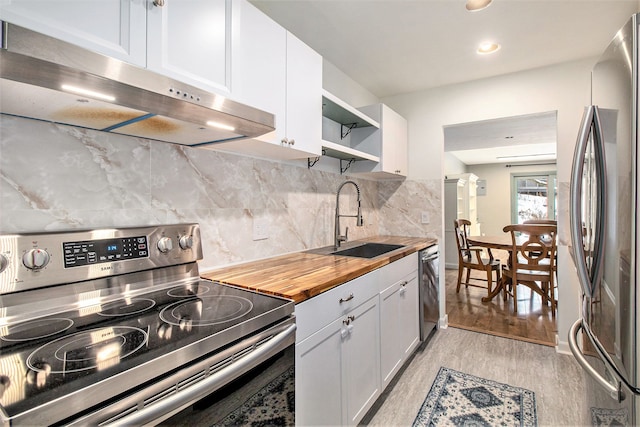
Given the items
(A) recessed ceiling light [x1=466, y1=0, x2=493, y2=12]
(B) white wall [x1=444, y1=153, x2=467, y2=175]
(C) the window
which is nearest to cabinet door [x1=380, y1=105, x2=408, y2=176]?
(A) recessed ceiling light [x1=466, y1=0, x2=493, y2=12]

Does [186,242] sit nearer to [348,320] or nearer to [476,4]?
[348,320]

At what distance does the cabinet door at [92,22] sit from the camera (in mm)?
757

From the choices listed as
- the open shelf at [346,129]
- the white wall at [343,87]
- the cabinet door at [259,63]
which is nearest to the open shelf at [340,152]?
the open shelf at [346,129]

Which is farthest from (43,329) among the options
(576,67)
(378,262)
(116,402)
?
(576,67)

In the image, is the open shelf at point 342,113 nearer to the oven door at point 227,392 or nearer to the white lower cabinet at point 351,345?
the white lower cabinet at point 351,345

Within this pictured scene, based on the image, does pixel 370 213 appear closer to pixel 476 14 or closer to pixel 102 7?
pixel 476 14

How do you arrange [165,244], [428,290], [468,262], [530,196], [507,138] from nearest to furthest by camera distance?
[165,244] < [428,290] < [468,262] < [507,138] < [530,196]

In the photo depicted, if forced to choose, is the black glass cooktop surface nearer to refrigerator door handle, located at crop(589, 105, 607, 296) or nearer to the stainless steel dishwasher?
refrigerator door handle, located at crop(589, 105, 607, 296)

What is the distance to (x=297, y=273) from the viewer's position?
152cm

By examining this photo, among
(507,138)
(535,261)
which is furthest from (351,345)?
(507,138)

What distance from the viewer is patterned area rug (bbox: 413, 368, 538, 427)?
175cm

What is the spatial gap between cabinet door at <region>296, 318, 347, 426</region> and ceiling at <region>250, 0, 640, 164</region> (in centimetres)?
182

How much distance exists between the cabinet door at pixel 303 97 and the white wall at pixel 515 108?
1.67 meters

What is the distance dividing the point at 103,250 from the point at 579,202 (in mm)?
1827
